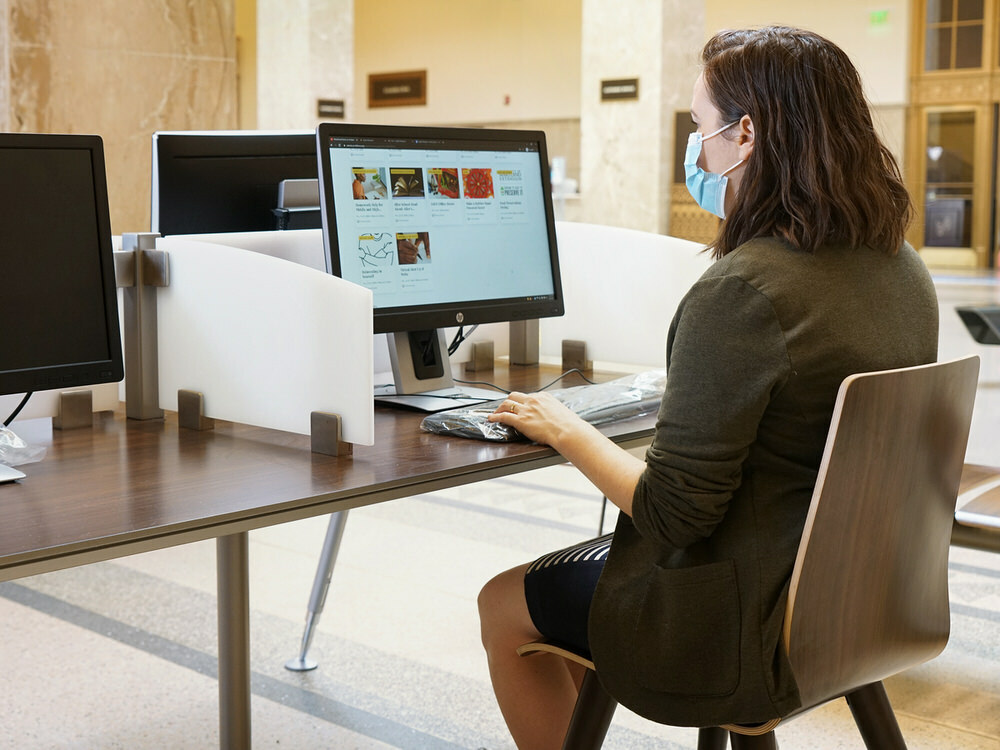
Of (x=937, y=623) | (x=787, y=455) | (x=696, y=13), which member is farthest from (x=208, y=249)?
(x=696, y=13)

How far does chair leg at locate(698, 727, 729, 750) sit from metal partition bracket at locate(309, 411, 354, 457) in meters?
0.59

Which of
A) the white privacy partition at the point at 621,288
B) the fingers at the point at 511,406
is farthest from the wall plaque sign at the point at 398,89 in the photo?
the fingers at the point at 511,406

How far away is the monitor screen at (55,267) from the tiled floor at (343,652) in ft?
3.60

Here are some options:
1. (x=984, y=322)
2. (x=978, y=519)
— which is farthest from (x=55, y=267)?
(x=984, y=322)

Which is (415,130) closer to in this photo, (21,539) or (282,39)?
(21,539)

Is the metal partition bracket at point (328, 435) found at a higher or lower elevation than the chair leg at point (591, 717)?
higher

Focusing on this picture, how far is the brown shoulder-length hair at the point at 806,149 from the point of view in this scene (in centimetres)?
129

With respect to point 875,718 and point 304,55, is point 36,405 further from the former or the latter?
point 304,55

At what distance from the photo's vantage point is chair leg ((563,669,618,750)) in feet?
4.76

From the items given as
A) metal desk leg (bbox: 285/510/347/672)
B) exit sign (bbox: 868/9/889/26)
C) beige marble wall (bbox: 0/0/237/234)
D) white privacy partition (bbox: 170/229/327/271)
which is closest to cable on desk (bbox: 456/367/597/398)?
white privacy partition (bbox: 170/229/327/271)

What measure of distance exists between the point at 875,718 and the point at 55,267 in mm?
1221

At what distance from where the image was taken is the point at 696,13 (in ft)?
25.0

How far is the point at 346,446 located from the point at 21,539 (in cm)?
50

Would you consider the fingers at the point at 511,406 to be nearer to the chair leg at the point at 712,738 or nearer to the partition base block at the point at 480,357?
the chair leg at the point at 712,738
